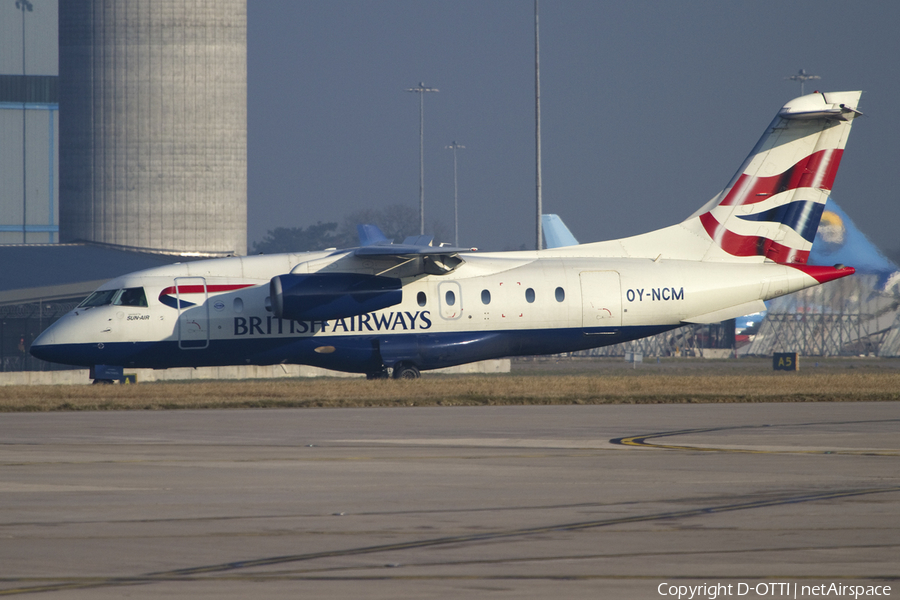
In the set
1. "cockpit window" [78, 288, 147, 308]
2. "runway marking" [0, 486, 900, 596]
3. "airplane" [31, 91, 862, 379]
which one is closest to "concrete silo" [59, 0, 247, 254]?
"airplane" [31, 91, 862, 379]

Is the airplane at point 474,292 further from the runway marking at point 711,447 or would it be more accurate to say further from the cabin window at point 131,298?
the runway marking at point 711,447

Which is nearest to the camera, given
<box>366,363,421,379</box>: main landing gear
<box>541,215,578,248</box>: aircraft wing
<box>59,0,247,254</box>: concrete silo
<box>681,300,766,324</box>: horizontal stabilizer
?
<box>366,363,421,379</box>: main landing gear

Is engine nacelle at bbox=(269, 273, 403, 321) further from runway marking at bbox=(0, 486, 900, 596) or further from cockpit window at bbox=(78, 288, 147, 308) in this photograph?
runway marking at bbox=(0, 486, 900, 596)

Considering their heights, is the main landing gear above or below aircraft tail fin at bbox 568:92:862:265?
below

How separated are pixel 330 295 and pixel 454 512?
18116mm

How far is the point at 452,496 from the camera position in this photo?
34.6ft

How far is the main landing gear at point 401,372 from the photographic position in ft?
94.9

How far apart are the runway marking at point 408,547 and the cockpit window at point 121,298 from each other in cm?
2052

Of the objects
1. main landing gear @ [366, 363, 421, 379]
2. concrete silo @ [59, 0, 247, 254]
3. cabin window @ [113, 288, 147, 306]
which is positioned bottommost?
main landing gear @ [366, 363, 421, 379]

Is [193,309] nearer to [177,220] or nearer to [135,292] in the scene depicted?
[135,292]

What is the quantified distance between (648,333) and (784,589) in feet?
75.1

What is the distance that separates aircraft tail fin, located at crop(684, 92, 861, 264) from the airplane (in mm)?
40

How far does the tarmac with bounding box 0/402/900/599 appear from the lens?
7.18 m

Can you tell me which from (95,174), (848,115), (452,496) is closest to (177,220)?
(95,174)
